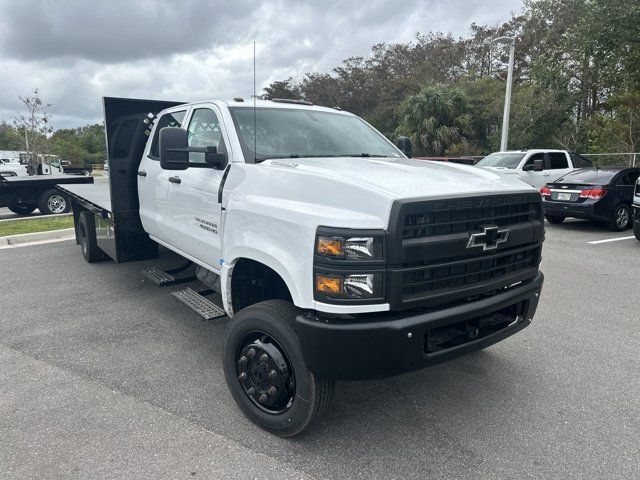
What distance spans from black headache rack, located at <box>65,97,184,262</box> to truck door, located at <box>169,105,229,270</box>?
4.09 feet

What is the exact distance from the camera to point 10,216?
12.8 meters

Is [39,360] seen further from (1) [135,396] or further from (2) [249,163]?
(2) [249,163]

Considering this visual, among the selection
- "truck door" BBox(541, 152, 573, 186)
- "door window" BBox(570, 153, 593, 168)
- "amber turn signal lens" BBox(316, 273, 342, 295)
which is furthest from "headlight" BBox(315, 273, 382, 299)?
"door window" BBox(570, 153, 593, 168)

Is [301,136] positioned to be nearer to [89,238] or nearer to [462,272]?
[462,272]

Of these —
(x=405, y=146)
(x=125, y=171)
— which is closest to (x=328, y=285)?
(x=405, y=146)

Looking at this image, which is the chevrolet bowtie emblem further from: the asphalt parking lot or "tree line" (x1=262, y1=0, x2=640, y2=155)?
Result: "tree line" (x1=262, y1=0, x2=640, y2=155)

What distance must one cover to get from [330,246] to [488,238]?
0.96 metres

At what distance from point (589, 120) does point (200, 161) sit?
967 inches

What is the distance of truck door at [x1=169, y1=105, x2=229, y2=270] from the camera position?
11.9 feet

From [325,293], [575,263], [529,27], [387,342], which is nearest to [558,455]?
[387,342]

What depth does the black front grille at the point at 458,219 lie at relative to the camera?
2.48m

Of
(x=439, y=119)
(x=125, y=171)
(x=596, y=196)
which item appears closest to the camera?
(x=125, y=171)

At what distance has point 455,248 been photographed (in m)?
2.60

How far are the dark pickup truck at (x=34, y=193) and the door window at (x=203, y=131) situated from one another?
8.11 metres
